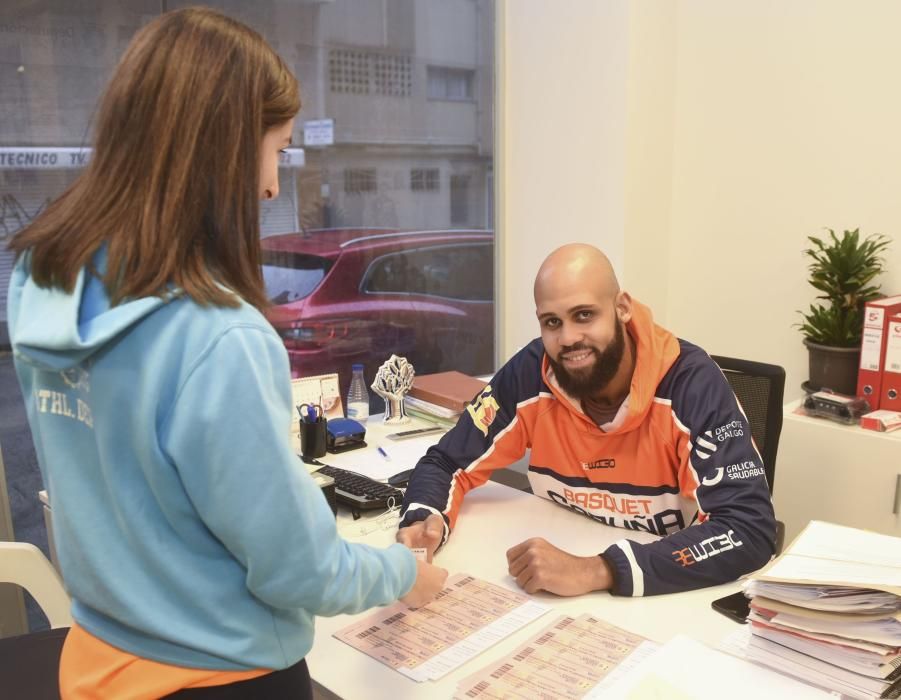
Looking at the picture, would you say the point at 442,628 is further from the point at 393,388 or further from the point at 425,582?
the point at 393,388

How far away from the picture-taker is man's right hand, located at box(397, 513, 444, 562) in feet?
5.39

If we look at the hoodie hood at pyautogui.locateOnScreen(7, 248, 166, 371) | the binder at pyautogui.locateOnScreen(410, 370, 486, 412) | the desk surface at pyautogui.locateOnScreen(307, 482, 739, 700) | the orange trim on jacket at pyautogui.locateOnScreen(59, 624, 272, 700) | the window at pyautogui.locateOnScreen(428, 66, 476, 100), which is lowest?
the desk surface at pyautogui.locateOnScreen(307, 482, 739, 700)

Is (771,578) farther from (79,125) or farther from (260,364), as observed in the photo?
(79,125)

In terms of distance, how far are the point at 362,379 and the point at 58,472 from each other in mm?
1881

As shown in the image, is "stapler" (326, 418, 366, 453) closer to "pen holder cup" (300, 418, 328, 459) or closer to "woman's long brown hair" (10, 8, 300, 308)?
"pen holder cup" (300, 418, 328, 459)

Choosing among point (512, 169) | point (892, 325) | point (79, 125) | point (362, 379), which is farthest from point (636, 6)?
point (79, 125)

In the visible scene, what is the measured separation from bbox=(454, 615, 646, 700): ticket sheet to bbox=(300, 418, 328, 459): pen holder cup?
1.09m

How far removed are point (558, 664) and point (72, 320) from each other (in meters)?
0.88

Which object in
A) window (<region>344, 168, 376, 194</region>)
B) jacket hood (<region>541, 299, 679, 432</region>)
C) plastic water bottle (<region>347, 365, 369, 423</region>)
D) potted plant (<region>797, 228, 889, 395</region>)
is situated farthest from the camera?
window (<region>344, 168, 376, 194</region>)

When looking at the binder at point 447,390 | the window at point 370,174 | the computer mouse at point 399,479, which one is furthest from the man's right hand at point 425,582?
the window at point 370,174

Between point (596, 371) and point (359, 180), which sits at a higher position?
point (359, 180)

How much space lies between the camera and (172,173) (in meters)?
0.86

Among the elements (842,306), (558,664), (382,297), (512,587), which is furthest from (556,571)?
(382,297)

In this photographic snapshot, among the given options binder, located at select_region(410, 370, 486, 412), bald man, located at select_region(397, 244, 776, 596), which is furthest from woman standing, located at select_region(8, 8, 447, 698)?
binder, located at select_region(410, 370, 486, 412)
